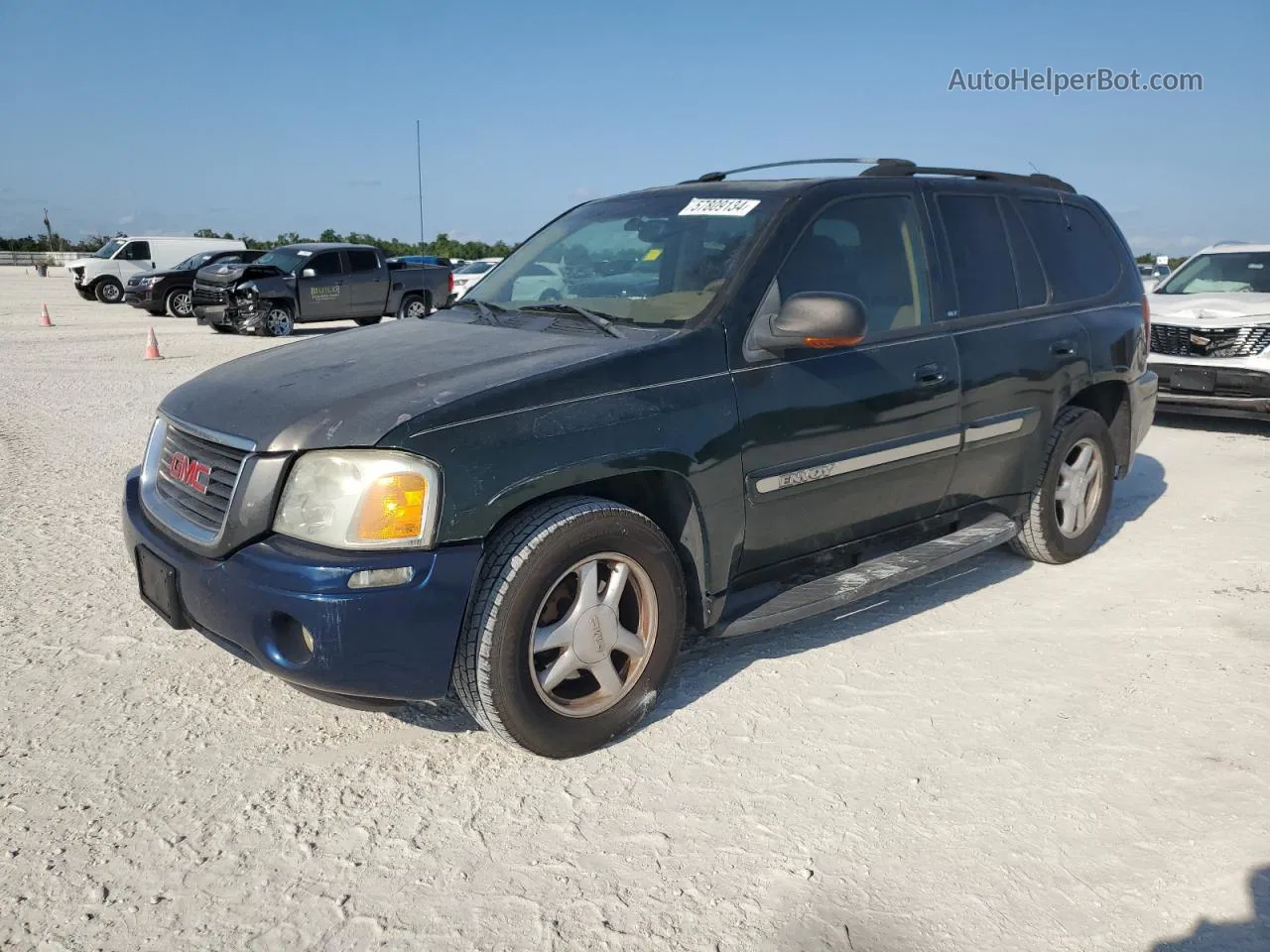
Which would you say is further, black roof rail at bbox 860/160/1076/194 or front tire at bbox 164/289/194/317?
front tire at bbox 164/289/194/317

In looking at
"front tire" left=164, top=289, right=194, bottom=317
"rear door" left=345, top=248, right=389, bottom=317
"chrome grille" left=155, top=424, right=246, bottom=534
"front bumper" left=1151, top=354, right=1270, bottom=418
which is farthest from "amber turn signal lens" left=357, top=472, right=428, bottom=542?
"front tire" left=164, top=289, right=194, bottom=317

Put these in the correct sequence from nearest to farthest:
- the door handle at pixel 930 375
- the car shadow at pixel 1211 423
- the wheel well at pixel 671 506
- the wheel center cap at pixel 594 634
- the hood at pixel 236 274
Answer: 1. the wheel center cap at pixel 594 634
2. the wheel well at pixel 671 506
3. the door handle at pixel 930 375
4. the car shadow at pixel 1211 423
5. the hood at pixel 236 274

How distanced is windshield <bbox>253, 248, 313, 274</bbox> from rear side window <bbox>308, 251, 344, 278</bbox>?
0.16 metres

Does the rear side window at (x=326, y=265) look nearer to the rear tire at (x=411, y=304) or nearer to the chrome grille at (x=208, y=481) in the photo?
the rear tire at (x=411, y=304)

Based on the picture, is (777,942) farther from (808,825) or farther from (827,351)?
(827,351)

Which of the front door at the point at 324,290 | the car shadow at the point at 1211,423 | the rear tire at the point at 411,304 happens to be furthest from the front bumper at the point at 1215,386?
the rear tire at the point at 411,304

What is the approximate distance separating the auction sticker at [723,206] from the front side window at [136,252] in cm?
2641

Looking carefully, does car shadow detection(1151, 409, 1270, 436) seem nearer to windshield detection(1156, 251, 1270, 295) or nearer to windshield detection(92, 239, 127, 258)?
windshield detection(1156, 251, 1270, 295)

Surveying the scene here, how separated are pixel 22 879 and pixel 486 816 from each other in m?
1.16

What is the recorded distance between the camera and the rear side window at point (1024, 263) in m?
→ 4.70

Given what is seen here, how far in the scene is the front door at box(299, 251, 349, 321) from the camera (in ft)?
60.1

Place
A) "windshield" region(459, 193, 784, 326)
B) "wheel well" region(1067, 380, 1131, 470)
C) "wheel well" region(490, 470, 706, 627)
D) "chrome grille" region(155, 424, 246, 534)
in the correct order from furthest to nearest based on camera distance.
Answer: "wheel well" region(1067, 380, 1131, 470) → "windshield" region(459, 193, 784, 326) → "wheel well" region(490, 470, 706, 627) → "chrome grille" region(155, 424, 246, 534)

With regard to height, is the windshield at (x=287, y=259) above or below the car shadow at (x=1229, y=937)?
above

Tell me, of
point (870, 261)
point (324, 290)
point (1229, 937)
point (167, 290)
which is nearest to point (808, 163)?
point (870, 261)
